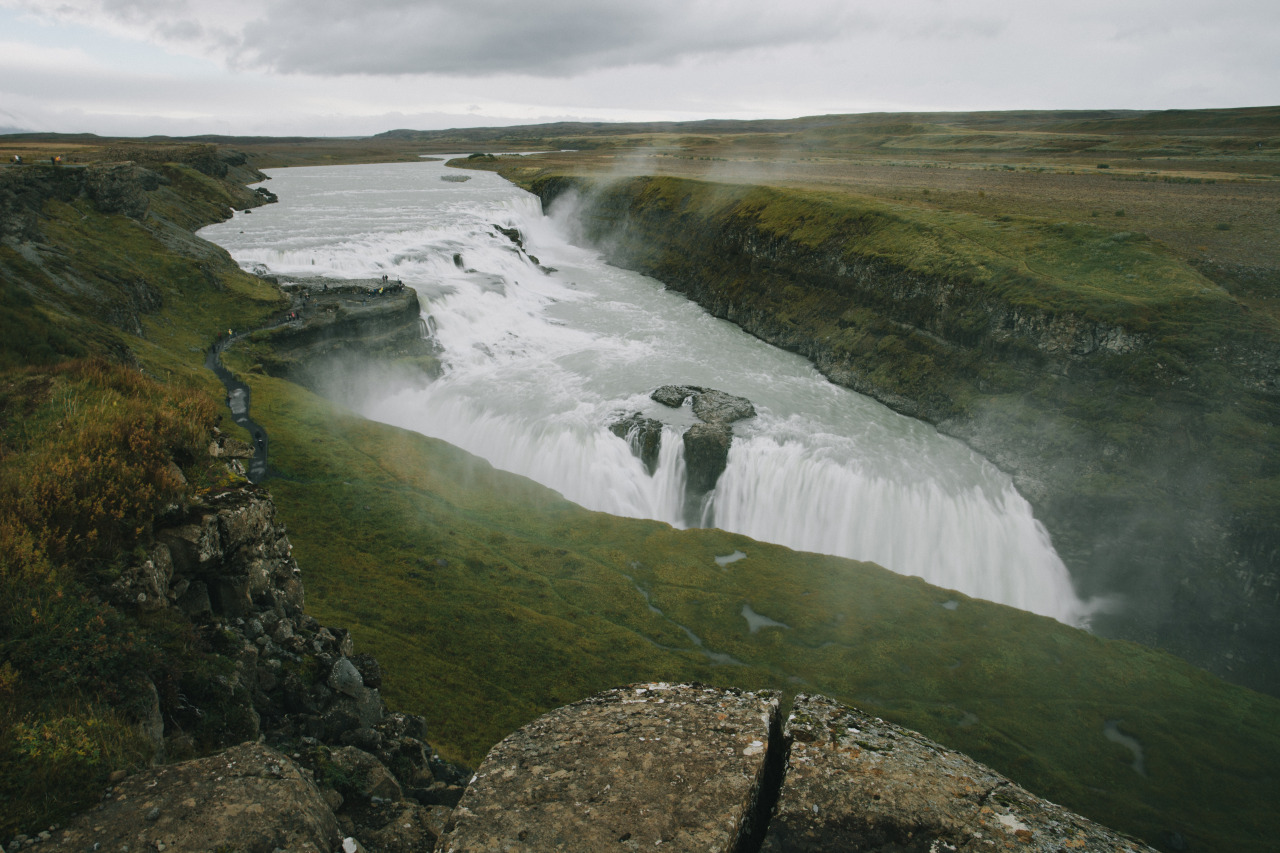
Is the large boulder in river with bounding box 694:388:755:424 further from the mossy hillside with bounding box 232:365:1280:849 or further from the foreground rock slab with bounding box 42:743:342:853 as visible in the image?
the foreground rock slab with bounding box 42:743:342:853

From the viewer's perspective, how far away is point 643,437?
123ft

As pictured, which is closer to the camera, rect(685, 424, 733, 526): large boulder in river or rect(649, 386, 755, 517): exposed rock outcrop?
rect(649, 386, 755, 517): exposed rock outcrop

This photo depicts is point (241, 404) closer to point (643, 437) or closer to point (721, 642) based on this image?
point (643, 437)

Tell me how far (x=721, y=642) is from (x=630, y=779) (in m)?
17.2

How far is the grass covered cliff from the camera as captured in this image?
27.9ft

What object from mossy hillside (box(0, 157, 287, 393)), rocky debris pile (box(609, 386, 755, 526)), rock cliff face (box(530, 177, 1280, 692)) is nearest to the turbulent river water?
rocky debris pile (box(609, 386, 755, 526))

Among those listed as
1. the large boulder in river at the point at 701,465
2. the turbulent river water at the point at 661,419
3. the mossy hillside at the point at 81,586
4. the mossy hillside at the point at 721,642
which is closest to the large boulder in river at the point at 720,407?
the turbulent river water at the point at 661,419

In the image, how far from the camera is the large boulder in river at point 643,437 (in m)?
37.1

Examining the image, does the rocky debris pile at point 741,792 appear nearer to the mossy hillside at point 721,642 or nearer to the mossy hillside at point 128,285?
the mossy hillside at point 721,642

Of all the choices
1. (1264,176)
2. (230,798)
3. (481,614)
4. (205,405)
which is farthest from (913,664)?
(1264,176)

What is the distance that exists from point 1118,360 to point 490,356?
42868mm

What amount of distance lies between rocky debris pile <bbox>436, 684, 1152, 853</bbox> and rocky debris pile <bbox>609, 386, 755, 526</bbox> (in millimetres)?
26853

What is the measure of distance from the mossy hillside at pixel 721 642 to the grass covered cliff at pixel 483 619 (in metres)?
0.10

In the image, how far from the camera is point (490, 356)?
49.9 metres
